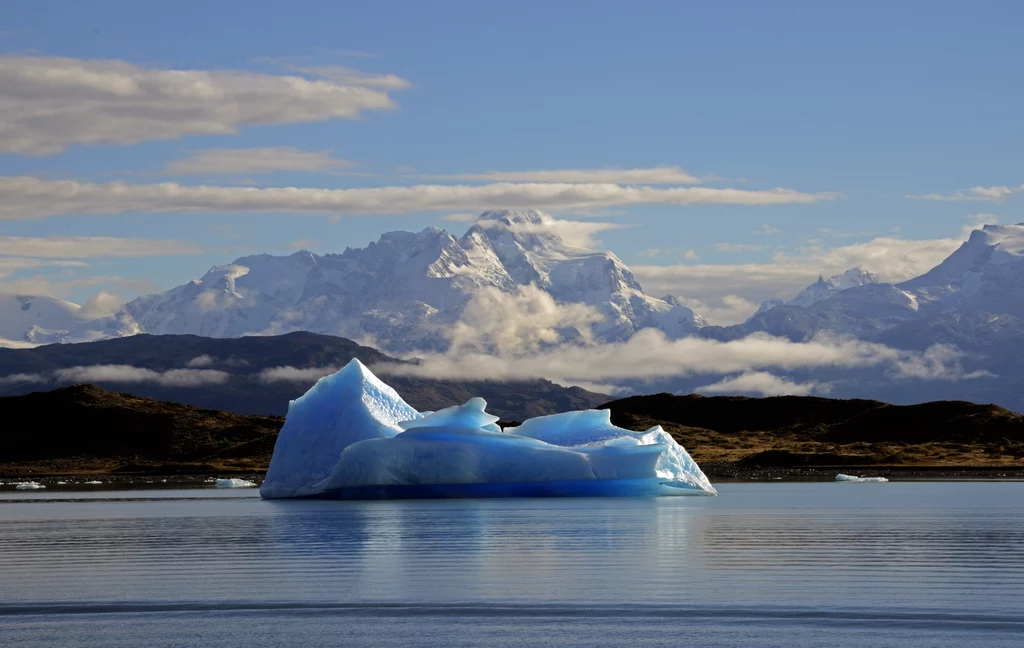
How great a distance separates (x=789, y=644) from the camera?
21.5 metres

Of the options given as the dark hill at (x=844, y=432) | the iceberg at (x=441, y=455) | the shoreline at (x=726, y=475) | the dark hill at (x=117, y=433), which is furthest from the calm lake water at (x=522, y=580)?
the dark hill at (x=117, y=433)

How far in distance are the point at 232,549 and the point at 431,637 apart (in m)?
17.3

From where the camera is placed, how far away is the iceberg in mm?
62844

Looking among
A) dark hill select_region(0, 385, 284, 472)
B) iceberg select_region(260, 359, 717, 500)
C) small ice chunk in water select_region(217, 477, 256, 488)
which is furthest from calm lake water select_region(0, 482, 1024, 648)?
dark hill select_region(0, 385, 284, 472)

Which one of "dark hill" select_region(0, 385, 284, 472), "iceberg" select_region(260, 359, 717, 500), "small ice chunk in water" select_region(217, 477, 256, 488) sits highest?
"dark hill" select_region(0, 385, 284, 472)

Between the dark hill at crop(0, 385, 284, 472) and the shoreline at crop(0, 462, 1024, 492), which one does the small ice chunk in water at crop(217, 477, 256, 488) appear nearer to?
the shoreline at crop(0, 462, 1024, 492)

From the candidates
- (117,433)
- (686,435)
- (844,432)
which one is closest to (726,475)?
(686,435)

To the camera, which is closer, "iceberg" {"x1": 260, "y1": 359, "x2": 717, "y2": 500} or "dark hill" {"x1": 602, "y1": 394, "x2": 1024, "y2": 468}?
"iceberg" {"x1": 260, "y1": 359, "x2": 717, "y2": 500}

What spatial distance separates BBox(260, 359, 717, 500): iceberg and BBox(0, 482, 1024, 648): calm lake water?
8206 mm

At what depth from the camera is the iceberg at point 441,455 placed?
62.8 m

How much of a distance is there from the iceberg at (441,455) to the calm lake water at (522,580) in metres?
8.21

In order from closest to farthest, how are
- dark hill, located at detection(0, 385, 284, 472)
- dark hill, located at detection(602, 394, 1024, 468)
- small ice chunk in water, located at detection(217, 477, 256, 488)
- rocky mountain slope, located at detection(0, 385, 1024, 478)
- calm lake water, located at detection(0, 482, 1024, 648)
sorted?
calm lake water, located at detection(0, 482, 1024, 648) < small ice chunk in water, located at detection(217, 477, 256, 488) < dark hill, located at detection(602, 394, 1024, 468) < rocky mountain slope, located at detection(0, 385, 1024, 478) < dark hill, located at detection(0, 385, 284, 472)

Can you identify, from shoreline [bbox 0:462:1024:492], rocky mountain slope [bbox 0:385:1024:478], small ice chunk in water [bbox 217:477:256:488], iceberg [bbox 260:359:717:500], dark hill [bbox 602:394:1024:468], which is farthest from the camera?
rocky mountain slope [bbox 0:385:1024:478]

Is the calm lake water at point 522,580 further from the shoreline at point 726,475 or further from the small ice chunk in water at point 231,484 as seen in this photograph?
the shoreline at point 726,475
